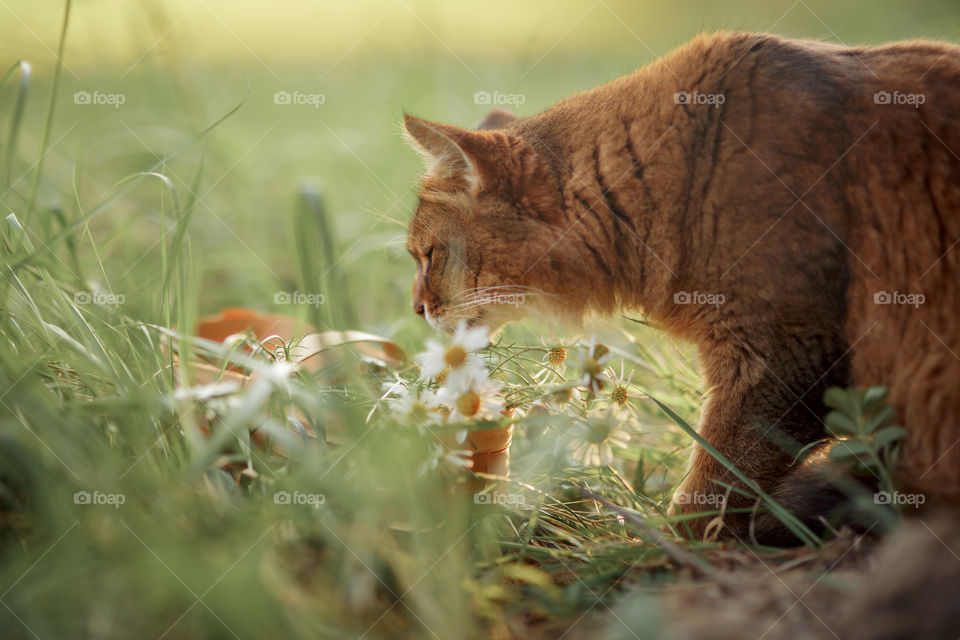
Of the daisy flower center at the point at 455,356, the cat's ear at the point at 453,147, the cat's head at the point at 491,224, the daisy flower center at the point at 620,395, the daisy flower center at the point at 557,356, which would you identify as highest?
the cat's ear at the point at 453,147

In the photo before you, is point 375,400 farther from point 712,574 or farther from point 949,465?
point 949,465

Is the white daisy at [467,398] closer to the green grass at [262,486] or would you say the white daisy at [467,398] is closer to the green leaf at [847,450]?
the green grass at [262,486]

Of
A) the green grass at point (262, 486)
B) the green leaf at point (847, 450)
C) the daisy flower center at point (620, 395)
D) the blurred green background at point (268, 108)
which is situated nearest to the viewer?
the green grass at point (262, 486)

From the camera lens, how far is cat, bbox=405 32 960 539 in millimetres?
1605

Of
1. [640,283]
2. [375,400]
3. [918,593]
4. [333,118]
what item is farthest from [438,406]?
[333,118]

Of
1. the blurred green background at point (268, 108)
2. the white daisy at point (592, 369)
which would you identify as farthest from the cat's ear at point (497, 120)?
the white daisy at point (592, 369)

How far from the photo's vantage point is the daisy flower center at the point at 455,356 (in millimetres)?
1579

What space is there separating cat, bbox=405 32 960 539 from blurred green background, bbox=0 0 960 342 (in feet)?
1.49

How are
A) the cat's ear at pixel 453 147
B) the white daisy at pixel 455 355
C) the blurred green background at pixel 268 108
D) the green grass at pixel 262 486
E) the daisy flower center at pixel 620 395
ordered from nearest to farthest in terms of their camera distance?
the green grass at pixel 262 486
the white daisy at pixel 455 355
the daisy flower center at pixel 620 395
the cat's ear at pixel 453 147
the blurred green background at pixel 268 108

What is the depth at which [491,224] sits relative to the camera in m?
2.11

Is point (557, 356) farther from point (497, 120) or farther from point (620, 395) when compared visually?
point (497, 120)

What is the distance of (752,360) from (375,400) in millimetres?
989

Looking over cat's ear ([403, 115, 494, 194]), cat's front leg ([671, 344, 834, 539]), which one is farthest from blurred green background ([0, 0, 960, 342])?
cat's front leg ([671, 344, 834, 539])

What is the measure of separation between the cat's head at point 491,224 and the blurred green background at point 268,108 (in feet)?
1.27
